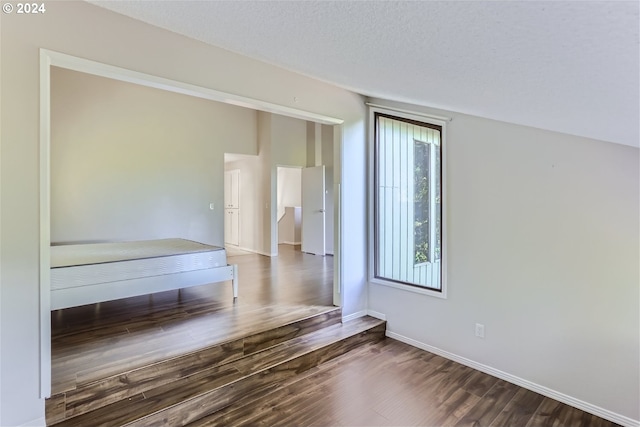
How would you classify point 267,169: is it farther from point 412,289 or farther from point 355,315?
point 412,289

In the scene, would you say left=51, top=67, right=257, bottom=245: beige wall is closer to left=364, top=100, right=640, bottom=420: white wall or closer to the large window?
A: the large window

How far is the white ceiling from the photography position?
725 millimetres

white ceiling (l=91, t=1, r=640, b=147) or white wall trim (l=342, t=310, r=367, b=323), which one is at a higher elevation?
white ceiling (l=91, t=1, r=640, b=147)

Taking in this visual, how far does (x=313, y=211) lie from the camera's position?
23.8ft

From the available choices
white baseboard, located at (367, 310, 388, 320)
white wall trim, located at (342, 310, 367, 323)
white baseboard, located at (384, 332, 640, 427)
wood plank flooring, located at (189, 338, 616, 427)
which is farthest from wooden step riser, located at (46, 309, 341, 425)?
white baseboard, located at (384, 332, 640, 427)

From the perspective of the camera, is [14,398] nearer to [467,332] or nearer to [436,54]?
[436,54]

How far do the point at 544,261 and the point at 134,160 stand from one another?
17.9 ft

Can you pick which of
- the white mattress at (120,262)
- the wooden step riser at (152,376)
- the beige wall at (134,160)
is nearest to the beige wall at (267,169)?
the beige wall at (134,160)

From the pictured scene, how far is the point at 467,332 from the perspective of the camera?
118 inches

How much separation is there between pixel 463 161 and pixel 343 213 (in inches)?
50.3

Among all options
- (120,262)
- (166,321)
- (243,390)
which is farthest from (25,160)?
(243,390)

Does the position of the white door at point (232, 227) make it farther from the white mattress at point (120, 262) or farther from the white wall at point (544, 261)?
the white wall at point (544, 261)

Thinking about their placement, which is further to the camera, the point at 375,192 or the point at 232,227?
the point at 232,227

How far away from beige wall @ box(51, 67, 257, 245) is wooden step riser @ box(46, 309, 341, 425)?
10.8 feet
